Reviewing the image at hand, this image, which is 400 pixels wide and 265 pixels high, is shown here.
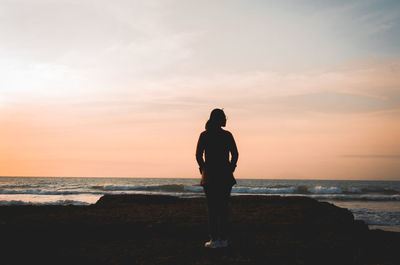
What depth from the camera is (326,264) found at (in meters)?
4.20

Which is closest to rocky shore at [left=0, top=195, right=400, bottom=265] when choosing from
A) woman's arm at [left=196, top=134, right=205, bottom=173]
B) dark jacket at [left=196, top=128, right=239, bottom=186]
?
dark jacket at [left=196, top=128, right=239, bottom=186]

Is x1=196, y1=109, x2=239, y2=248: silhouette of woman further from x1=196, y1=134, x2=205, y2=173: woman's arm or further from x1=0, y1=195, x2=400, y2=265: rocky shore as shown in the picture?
x1=0, y1=195, x2=400, y2=265: rocky shore

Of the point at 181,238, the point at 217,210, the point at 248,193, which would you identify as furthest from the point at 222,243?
the point at 248,193

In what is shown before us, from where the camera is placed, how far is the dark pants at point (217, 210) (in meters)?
5.04

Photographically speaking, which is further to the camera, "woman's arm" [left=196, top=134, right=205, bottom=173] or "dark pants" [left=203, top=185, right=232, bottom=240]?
"woman's arm" [left=196, top=134, right=205, bottom=173]

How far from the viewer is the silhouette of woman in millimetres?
5059

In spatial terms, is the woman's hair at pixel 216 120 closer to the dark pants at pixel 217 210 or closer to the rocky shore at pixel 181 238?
the dark pants at pixel 217 210

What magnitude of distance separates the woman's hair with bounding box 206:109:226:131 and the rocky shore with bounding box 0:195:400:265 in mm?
1883

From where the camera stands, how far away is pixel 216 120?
17.2ft

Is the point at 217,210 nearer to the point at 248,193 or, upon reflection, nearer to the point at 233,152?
the point at 233,152

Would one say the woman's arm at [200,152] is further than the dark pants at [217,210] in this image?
Yes

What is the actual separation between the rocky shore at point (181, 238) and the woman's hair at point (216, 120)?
74.1 inches

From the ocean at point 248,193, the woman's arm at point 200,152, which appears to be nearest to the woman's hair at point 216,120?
the woman's arm at point 200,152

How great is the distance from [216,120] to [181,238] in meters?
2.23
